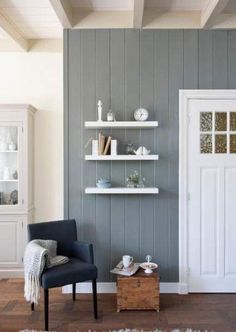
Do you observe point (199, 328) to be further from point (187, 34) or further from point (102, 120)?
point (187, 34)

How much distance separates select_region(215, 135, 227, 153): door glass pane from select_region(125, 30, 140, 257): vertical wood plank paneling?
87 cm

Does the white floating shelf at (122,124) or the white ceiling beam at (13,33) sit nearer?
the white floating shelf at (122,124)

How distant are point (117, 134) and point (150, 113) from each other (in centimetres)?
43

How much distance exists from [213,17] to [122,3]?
37.3 inches

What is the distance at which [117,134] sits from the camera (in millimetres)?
3660

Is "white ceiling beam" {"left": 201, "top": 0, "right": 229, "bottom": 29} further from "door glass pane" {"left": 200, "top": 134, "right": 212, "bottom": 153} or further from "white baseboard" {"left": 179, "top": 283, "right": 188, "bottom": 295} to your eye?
"white baseboard" {"left": 179, "top": 283, "right": 188, "bottom": 295}

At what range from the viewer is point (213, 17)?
3.34 meters

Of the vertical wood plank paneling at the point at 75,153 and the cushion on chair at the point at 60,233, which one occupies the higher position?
the vertical wood plank paneling at the point at 75,153

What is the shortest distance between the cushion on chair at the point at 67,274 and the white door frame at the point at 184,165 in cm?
110

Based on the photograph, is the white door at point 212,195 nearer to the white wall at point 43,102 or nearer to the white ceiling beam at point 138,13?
the white ceiling beam at point 138,13

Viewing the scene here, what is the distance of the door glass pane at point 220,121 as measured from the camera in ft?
12.0

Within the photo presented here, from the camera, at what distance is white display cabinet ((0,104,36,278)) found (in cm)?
412

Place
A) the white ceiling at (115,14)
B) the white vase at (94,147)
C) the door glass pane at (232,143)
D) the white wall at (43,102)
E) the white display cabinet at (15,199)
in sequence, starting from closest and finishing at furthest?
the white ceiling at (115,14), the white vase at (94,147), the door glass pane at (232,143), the white display cabinet at (15,199), the white wall at (43,102)

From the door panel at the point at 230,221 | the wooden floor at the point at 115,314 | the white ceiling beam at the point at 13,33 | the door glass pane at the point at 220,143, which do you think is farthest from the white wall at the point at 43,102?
the door panel at the point at 230,221
